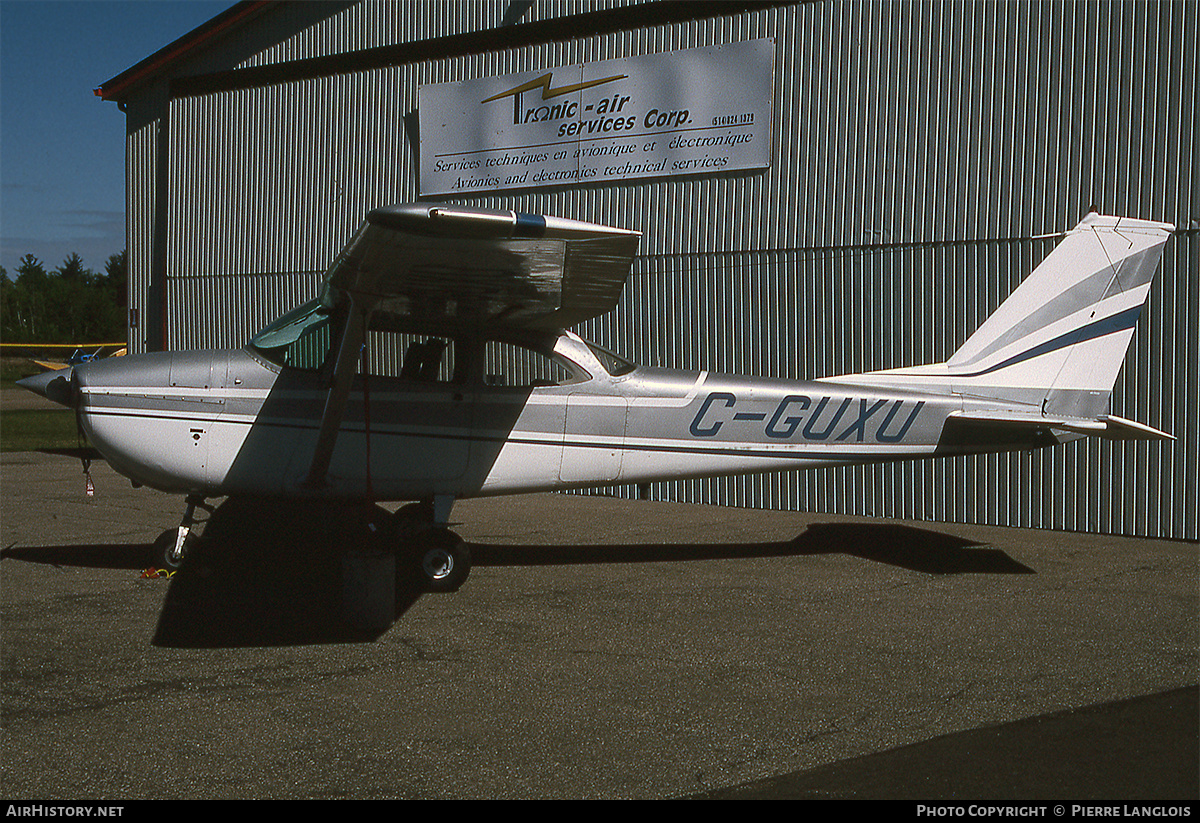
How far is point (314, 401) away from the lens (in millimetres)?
6934

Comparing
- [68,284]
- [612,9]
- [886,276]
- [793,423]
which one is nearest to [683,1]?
[612,9]

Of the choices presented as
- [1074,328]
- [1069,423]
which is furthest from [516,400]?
[1074,328]

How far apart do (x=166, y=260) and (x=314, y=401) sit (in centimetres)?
1051

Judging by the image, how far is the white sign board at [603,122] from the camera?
37.6 ft

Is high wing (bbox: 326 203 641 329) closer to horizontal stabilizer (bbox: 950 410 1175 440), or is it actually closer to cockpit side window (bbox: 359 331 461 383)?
cockpit side window (bbox: 359 331 461 383)

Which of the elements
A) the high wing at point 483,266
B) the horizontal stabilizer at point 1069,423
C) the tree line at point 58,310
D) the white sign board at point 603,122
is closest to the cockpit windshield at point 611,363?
the high wing at point 483,266

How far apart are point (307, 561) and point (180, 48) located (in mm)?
11442

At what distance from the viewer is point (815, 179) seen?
36.5ft

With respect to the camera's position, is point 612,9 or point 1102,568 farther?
point 612,9

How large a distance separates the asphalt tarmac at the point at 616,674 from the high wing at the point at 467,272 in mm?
1596

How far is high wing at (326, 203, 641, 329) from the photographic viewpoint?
187 inches

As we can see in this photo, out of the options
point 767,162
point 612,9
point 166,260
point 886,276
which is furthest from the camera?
point 166,260

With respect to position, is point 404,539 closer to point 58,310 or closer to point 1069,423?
point 1069,423

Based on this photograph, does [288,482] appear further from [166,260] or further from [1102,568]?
[166,260]
